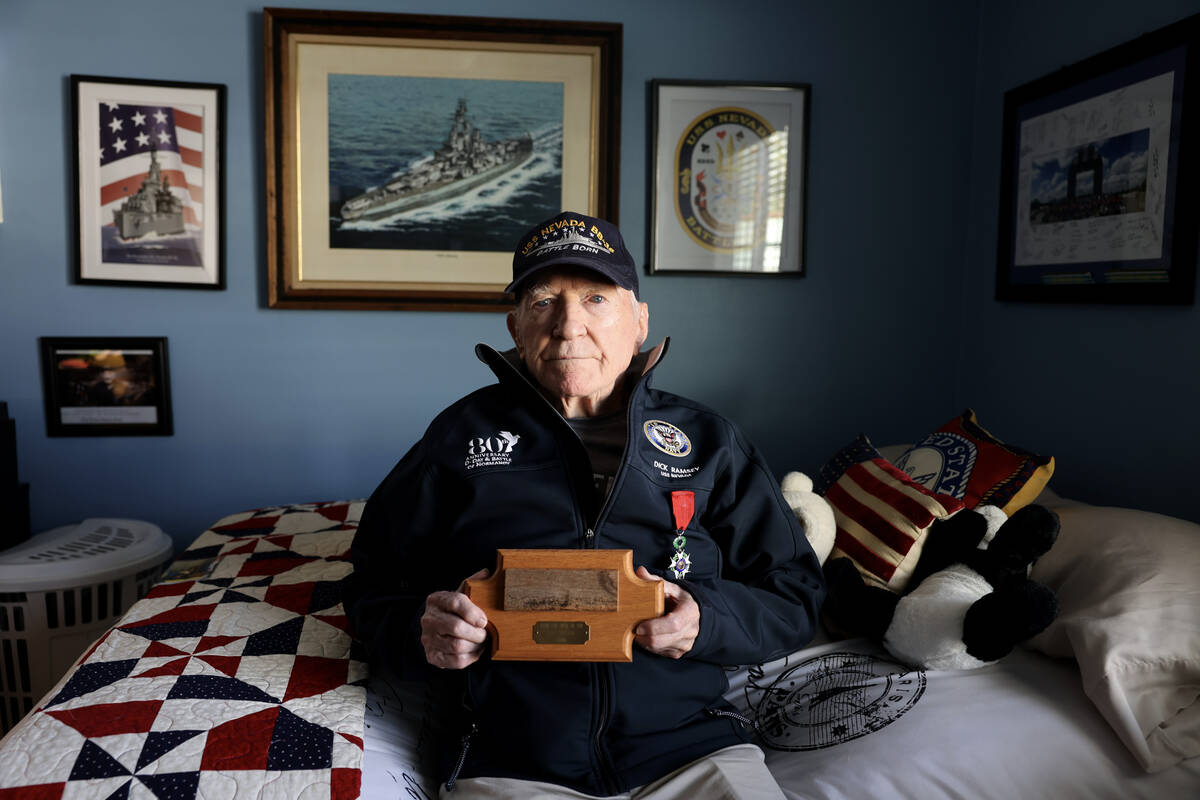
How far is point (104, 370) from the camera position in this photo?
2.30 meters

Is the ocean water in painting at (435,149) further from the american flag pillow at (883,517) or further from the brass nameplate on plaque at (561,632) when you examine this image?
the brass nameplate on plaque at (561,632)

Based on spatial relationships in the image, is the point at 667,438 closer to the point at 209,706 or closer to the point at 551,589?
the point at 551,589

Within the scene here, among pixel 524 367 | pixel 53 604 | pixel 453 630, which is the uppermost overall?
pixel 524 367

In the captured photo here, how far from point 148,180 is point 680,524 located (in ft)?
6.32

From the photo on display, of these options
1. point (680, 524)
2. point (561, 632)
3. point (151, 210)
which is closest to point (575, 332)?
point (680, 524)

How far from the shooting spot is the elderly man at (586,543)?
1.11 metres

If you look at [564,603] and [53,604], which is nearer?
[564,603]

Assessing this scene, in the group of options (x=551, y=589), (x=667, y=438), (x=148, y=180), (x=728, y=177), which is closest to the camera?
(x=551, y=589)

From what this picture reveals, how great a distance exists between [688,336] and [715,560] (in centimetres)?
129

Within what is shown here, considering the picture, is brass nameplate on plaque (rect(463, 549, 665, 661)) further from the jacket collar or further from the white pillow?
the white pillow

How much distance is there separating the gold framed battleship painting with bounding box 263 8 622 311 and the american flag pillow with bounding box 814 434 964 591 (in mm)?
1140

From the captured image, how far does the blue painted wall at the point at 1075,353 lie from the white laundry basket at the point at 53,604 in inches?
93.5

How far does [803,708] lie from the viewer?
1326 mm

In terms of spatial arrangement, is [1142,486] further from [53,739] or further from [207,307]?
[207,307]
